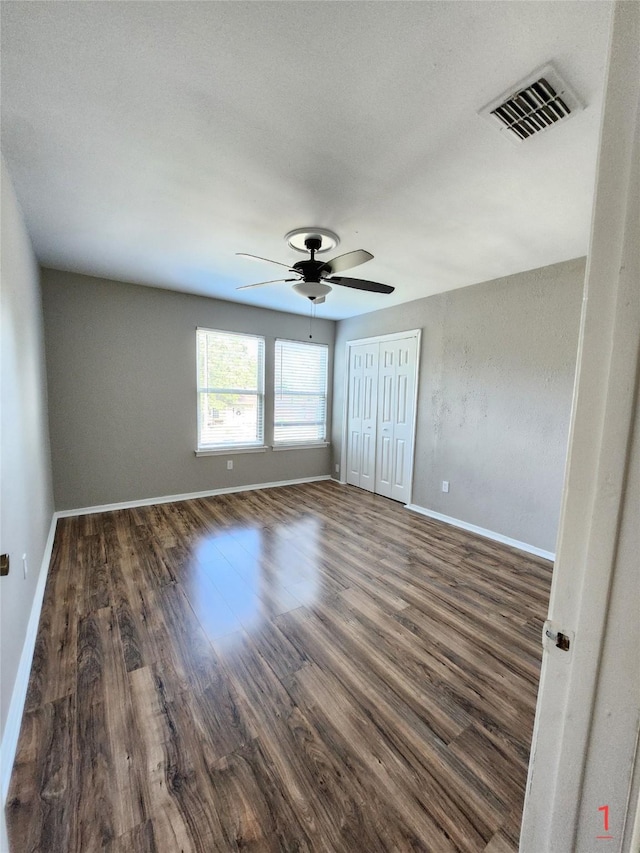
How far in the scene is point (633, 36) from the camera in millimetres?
456

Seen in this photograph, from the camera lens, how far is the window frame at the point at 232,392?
4.38 metres

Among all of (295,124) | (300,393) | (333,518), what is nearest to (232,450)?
(300,393)

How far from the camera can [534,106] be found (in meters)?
1.35

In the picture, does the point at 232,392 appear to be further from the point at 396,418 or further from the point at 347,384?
the point at 396,418

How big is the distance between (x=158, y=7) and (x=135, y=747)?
261 centimetres

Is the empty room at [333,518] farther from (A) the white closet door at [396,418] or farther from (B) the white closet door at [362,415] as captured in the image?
(B) the white closet door at [362,415]

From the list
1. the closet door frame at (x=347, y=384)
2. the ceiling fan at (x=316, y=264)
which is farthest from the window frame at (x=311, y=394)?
the ceiling fan at (x=316, y=264)

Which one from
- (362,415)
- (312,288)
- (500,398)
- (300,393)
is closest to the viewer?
(312,288)

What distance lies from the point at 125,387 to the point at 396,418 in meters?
3.32

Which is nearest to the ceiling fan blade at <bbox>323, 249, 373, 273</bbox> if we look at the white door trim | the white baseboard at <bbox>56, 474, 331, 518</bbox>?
the white door trim

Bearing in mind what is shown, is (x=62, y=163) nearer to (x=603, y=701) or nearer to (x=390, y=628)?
(x=603, y=701)

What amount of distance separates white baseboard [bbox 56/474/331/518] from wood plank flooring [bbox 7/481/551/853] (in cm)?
89

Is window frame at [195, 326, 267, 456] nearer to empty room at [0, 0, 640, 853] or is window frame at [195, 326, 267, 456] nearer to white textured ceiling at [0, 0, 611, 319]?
empty room at [0, 0, 640, 853]

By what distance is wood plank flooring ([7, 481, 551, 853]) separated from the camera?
3.67 feet
